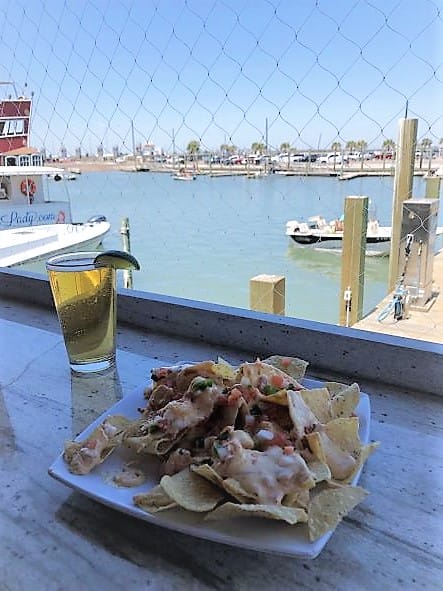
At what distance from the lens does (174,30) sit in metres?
1.14

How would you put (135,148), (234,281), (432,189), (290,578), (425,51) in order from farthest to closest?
1. (234,281)
2. (432,189)
3. (135,148)
4. (425,51)
5. (290,578)

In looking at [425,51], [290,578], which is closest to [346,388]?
[290,578]

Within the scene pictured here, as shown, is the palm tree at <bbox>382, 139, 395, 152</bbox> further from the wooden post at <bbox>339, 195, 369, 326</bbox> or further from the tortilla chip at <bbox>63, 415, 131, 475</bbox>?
the wooden post at <bbox>339, 195, 369, 326</bbox>

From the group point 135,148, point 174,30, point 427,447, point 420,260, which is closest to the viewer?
point 427,447

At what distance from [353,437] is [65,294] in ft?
1.27

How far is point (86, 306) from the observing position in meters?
0.63

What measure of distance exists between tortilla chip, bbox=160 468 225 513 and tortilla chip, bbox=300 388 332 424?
110 millimetres

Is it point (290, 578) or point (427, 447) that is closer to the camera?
point (290, 578)

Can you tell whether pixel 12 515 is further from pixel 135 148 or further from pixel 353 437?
pixel 135 148

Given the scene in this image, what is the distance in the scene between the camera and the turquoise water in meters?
1.87

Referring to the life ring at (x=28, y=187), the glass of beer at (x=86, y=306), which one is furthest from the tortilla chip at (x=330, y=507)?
the life ring at (x=28, y=187)

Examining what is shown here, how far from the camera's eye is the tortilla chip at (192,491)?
1.11 ft

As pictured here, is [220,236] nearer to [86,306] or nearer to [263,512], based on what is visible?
[86,306]

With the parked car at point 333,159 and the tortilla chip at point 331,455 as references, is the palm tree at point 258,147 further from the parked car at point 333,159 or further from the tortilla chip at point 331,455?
the tortilla chip at point 331,455
